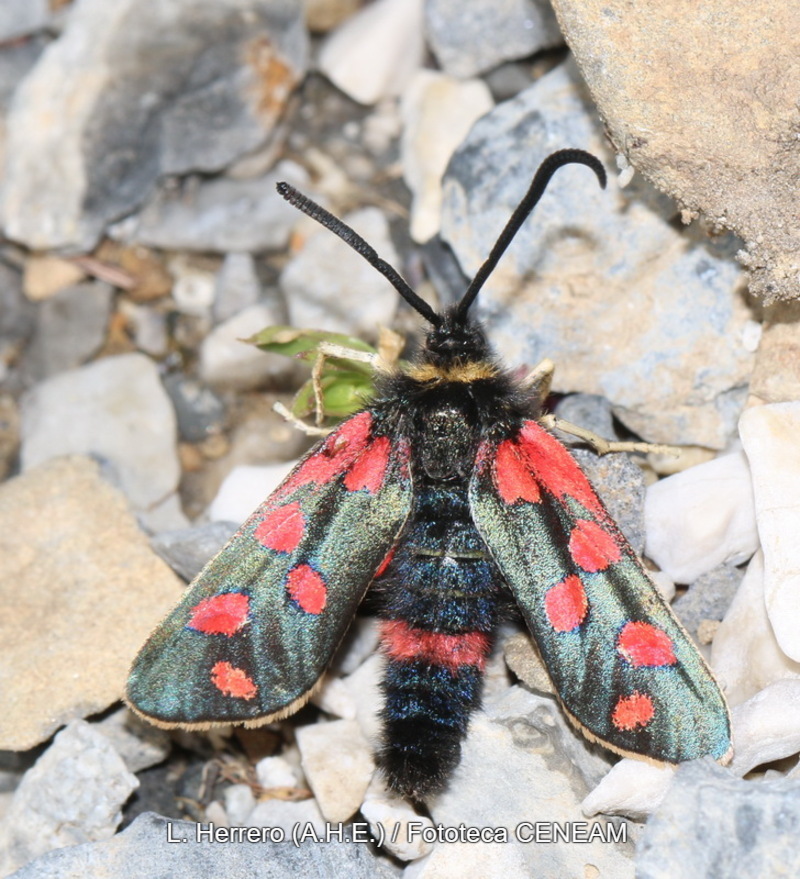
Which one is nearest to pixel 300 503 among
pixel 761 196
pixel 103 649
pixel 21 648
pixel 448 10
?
pixel 103 649

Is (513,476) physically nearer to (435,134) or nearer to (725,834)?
(725,834)

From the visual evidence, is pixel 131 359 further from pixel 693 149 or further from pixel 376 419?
pixel 693 149

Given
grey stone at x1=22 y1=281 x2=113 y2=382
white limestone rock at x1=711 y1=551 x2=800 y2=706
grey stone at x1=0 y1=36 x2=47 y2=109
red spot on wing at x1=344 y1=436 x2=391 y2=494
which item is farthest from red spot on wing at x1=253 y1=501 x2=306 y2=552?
grey stone at x1=0 y1=36 x2=47 y2=109

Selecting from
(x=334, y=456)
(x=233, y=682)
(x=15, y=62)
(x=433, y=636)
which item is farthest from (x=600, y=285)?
(x=15, y=62)

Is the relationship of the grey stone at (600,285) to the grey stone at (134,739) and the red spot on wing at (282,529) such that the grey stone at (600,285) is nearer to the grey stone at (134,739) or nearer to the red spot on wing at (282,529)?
the red spot on wing at (282,529)

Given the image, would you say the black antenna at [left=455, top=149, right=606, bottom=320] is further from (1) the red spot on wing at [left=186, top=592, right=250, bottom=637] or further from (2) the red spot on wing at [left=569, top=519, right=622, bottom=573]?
(1) the red spot on wing at [left=186, top=592, right=250, bottom=637]

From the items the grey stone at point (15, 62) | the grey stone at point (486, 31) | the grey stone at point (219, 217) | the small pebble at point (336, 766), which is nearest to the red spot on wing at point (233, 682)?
the small pebble at point (336, 766)
